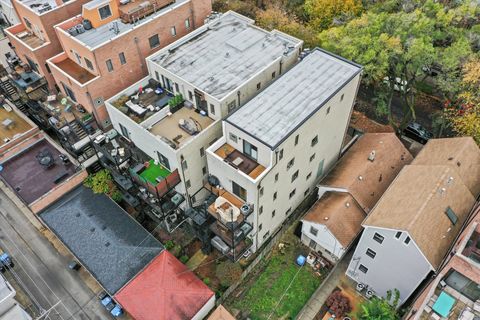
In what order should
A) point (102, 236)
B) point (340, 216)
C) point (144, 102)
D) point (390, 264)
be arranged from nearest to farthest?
1. point (390, 264)
2. point (340, 216)
3. point (102, 236)
4. point (144, 102)

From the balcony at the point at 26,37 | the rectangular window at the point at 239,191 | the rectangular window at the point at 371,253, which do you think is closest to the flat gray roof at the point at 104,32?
the balcony at the point at 26,37

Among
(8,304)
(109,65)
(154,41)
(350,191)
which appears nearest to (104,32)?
(109,65)

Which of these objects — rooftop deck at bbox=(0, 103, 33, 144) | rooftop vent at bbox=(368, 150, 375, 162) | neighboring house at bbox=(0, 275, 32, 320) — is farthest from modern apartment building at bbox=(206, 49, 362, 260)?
rooftop deck at bbox=(0, 103, 33, 144)

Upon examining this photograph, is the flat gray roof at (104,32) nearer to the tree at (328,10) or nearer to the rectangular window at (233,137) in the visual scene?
the rectangular window at (233,137)

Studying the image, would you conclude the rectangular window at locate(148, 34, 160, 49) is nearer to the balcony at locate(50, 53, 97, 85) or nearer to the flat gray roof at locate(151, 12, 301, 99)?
the flat gray roof at locate(151, 12, 301, 99)

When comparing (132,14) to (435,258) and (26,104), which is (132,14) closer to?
(26,104)

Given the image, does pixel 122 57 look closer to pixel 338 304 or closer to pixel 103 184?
pixel 103 184
